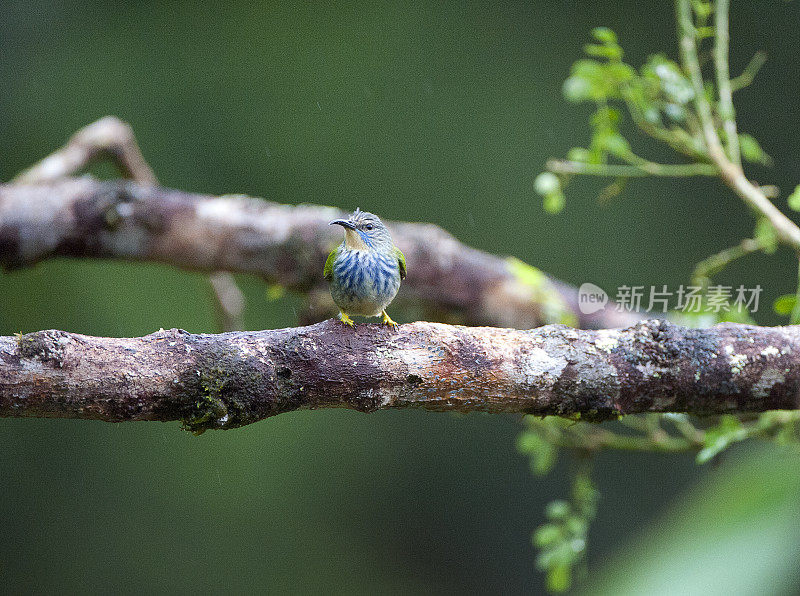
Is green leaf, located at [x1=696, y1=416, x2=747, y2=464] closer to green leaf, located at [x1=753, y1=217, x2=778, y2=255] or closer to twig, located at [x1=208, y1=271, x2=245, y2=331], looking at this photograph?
green leaf, located at [x1=753, y1=217, x2=778, y2=255]

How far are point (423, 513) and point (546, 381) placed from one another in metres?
3.54

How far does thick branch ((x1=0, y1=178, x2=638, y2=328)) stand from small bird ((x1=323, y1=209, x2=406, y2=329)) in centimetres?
65

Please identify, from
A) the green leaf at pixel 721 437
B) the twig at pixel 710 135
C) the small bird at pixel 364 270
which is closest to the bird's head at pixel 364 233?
the small bird at pixel 364 270

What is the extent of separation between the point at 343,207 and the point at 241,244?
202 centimetres

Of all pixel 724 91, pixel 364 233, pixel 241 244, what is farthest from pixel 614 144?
pixel 241 244

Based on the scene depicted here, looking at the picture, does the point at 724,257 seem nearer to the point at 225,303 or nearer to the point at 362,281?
the point at 362,281

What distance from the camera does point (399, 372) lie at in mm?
1507

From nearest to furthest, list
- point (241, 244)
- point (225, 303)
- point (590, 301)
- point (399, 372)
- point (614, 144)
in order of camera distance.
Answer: point (399, 372)
point (614, 144)
point (241, 244)
point (590, 301)
point (225, 303)

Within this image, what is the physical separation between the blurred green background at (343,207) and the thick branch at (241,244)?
181cm

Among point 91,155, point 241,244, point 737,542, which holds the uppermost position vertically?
point 91,155

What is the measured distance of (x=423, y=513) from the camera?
490 cm

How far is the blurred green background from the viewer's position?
15.2 ft

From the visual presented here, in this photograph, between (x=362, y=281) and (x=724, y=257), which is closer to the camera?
(x=362, y=281)

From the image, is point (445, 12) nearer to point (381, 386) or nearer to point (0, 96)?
point (0, 96)
